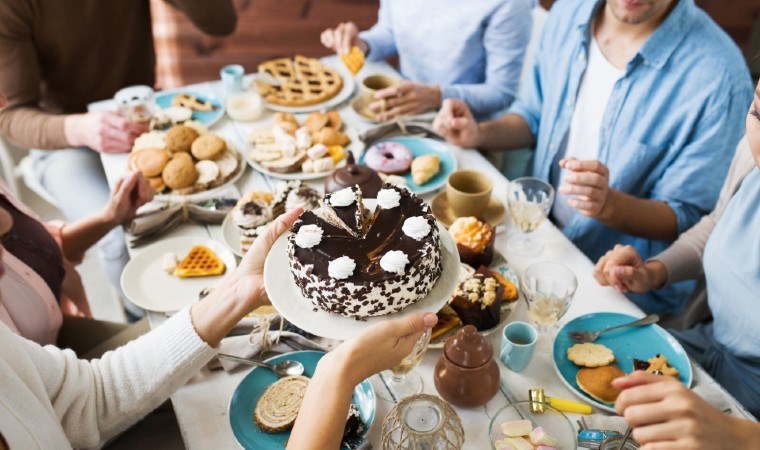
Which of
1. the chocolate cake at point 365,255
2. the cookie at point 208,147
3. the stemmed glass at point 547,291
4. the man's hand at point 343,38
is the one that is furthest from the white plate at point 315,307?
the man's hand at point 343,38

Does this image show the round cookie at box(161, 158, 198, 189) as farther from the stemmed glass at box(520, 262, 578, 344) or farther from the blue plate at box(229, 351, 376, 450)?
the stemmed glass at box(520, 262, 578, 344)

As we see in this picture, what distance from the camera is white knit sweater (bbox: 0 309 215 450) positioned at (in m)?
1.20

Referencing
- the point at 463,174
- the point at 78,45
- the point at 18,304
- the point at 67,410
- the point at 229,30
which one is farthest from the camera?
the point at 229,30

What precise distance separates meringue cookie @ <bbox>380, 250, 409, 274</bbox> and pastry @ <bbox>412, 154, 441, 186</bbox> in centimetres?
81

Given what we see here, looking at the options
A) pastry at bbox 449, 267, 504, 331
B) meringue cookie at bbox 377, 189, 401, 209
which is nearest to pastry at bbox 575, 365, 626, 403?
pastry at bbox 449, 267, 504, 331

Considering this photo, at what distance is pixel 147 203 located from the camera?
1.97m

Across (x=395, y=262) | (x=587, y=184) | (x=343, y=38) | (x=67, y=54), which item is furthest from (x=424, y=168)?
(x=67, y=54)

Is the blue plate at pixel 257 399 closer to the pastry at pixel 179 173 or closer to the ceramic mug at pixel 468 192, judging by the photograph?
the ceramic mug at pixel 468 192

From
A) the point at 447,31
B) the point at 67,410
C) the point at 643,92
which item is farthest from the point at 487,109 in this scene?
the point at 67,410

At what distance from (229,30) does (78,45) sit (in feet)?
2.36

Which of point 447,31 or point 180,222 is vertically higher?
point 447,31

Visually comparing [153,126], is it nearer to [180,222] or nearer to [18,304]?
[180,222]

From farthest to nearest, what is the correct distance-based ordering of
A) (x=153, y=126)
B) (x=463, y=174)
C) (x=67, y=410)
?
(x=153, y=126) < (x=463, y=174) < (x=67, y=410)

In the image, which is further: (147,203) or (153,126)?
(153,126)
